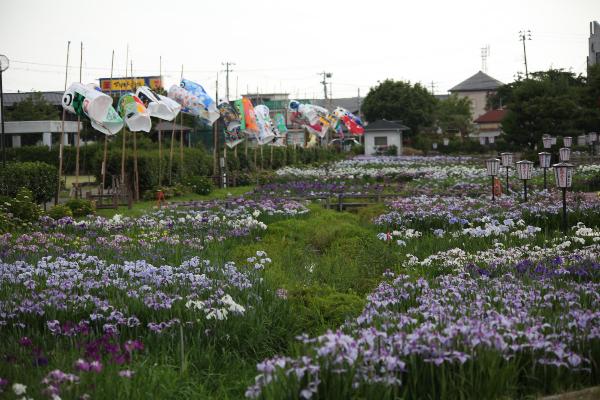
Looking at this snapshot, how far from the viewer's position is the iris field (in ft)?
15.7

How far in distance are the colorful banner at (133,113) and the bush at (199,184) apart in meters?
5.30

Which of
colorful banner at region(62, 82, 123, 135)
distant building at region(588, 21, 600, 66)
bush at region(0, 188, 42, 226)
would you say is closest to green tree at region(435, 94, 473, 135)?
distant building at region(588, 21, 600, 66)

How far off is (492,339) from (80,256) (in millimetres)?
5982

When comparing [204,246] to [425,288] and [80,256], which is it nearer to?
[80,256]

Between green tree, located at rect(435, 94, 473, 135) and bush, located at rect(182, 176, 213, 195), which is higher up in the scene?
green tree, located at rect(435, 94, 473, 135)

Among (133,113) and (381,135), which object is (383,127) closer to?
(381,135)

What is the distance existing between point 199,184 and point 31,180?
330 inches

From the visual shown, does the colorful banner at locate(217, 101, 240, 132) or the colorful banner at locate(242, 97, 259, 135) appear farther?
the colorful banner at locate(242, 97, 259, 135)

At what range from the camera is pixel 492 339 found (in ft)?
16.5

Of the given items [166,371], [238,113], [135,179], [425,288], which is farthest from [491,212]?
[238,113]

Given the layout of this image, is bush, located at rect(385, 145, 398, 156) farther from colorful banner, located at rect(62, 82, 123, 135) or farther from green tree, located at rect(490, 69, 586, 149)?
colorful banner, located at rect(62, 82, 123, 135)

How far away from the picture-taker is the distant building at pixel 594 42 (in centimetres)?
5879

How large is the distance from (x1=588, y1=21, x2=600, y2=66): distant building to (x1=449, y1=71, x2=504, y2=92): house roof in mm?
46454

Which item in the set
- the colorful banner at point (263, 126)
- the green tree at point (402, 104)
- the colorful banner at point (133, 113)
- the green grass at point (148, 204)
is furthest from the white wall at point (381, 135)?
the colorful banner at point (133, 113)
